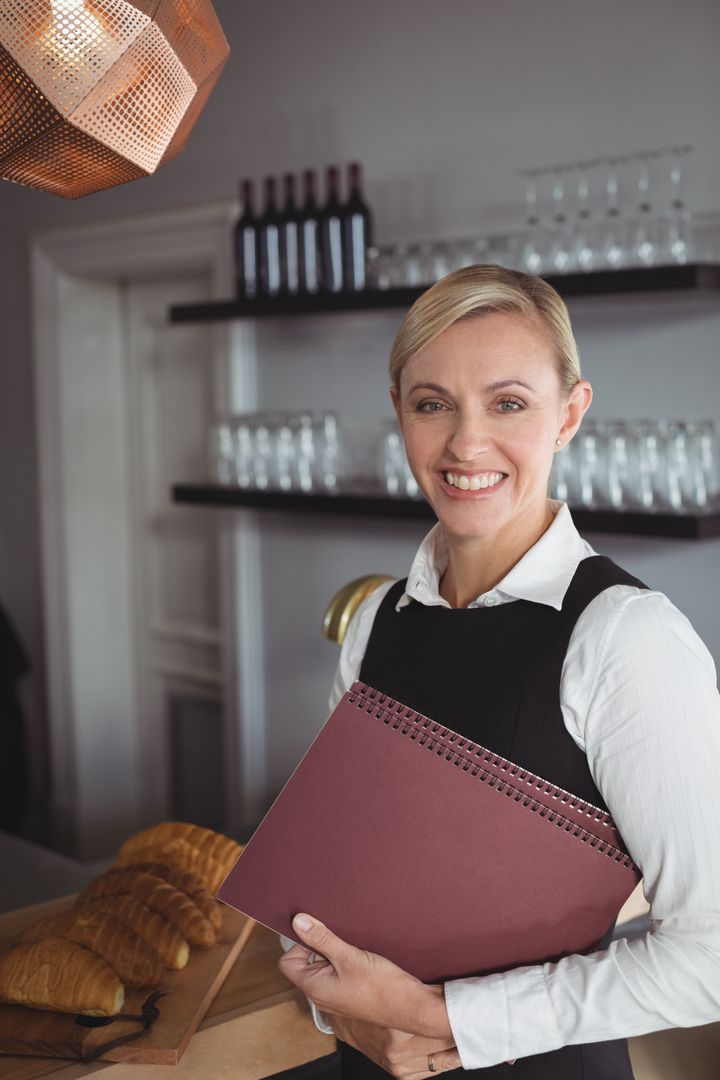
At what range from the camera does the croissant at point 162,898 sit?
4.39 ft

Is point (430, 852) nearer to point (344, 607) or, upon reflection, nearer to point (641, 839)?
point (641, 839)

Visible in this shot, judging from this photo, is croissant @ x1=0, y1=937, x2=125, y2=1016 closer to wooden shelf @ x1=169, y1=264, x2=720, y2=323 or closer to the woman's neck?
the woman's neck

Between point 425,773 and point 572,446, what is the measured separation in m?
1.36

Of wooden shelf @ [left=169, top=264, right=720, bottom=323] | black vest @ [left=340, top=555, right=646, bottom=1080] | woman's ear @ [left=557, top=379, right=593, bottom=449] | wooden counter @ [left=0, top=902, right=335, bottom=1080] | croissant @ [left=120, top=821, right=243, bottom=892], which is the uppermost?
wooden shelf @ [left=169, top=264, right=720, bottom=323]

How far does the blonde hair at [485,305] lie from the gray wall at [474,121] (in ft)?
3.88

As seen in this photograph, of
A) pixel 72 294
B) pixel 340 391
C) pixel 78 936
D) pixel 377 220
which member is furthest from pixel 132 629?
pixel 78 936

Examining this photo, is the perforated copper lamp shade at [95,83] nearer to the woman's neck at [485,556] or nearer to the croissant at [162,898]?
the woman's neck at [485,556]

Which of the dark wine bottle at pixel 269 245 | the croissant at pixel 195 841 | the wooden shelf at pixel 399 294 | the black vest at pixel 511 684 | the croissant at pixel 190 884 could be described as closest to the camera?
the black vest at pixel 511 684

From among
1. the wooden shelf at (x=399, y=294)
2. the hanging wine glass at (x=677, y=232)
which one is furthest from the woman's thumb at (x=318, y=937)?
the hanging wine glass at (x=677, y=232)

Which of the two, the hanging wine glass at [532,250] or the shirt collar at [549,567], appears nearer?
the shirt collar at [549,567]

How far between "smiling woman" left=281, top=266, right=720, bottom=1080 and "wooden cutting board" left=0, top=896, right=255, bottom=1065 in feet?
0.49

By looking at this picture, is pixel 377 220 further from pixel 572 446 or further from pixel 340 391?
pixel 572 446

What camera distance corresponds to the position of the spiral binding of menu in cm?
102

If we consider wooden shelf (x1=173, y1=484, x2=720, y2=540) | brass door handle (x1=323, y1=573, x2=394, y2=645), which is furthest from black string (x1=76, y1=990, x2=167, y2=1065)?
wooden shelf (x1=173, y1=484, x2=720, y2=540)
